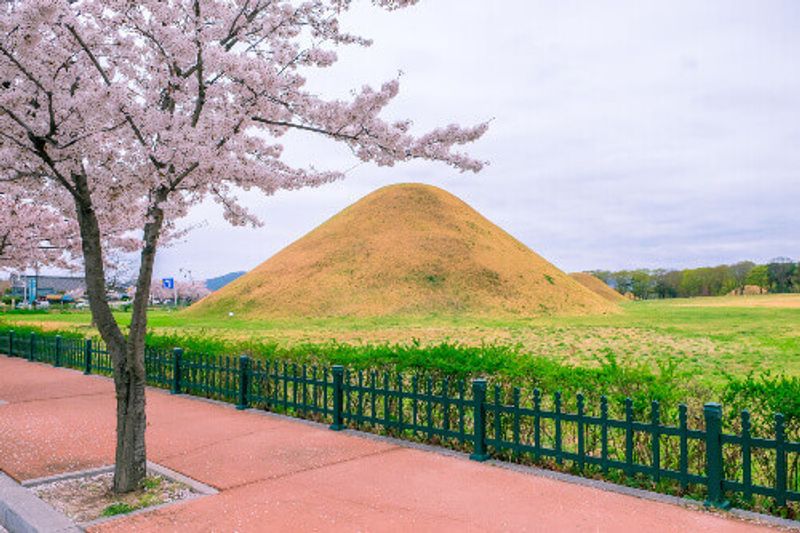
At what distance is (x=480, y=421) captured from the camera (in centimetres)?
779

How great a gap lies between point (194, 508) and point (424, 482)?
7.88 feet

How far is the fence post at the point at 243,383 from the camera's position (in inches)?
452

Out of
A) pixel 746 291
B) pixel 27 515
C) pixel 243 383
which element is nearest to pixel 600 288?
pixel 746 291

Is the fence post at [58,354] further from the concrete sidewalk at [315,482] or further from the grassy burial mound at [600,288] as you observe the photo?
the grassy burial mound at [600,288]

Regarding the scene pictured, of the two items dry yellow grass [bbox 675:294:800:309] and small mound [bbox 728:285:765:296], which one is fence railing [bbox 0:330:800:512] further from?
small mound [bbox 728:285:765:296]

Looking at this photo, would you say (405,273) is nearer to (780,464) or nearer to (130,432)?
(130,432)

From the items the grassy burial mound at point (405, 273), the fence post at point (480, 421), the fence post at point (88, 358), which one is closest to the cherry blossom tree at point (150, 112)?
the fence post at point (480, 421)

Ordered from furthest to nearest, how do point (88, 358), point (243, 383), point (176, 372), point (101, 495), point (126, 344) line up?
1. point (88, 358)
2. point (176, 372)
3. point (243, 383)
4. point (126, 344)
5. point (101, 495)

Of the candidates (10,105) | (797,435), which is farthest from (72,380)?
(797,435)

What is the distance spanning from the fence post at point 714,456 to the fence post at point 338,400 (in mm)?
5315

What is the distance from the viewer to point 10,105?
23.5 feet

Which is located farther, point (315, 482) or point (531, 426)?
point (531, 426)

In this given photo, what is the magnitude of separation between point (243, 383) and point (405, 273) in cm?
6415

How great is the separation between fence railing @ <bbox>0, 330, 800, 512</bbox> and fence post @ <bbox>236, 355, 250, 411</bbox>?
19mm
